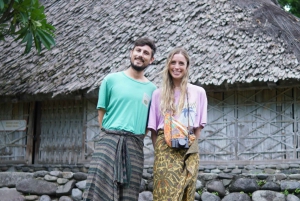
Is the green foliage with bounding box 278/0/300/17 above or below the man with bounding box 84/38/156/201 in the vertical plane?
above

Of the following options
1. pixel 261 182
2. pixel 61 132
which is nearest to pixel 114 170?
pixel 261 182

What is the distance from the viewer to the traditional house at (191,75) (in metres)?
7.74

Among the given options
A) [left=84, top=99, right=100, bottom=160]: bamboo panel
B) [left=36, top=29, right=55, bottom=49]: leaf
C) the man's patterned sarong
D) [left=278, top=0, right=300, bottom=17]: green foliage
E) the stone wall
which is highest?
[left=278, top=0, right=300, bottom=17]: green foliage

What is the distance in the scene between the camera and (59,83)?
8734mm

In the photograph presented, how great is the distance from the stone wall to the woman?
3.09 metres

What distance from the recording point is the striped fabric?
145 inches

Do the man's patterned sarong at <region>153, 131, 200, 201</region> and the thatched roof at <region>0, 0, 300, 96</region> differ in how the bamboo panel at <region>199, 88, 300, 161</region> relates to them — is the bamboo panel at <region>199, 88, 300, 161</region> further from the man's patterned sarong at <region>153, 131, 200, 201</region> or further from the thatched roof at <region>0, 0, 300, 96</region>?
the man's patterned sarong at <region>153, 131, 200, 201</region>

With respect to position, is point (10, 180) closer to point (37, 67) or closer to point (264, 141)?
point (37, 67)

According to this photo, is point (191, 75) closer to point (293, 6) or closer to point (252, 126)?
point (252, 126)

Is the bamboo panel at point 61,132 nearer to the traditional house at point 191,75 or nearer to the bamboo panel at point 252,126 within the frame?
the traditional house at point 191,75

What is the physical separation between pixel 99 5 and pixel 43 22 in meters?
3.44

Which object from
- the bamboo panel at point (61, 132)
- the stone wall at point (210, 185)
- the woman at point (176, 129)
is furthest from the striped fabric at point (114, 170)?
the bamboo panel at point (61, 132)

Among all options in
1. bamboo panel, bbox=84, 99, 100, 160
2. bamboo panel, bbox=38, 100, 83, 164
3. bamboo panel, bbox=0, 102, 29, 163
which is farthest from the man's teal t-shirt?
bamboo panel, bbox=0, 102, 29, 163

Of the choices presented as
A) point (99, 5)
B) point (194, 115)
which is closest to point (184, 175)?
point (194, 115)
